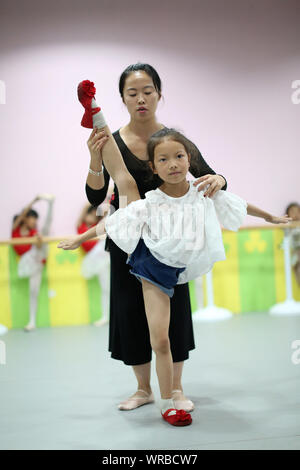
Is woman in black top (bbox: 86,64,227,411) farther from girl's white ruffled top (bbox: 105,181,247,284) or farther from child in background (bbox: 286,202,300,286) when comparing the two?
child in background (bbox: 286,202,300,286)

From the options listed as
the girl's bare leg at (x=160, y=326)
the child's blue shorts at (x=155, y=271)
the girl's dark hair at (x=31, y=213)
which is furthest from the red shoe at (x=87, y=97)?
the girl's dark hair at (x=31, y=213)

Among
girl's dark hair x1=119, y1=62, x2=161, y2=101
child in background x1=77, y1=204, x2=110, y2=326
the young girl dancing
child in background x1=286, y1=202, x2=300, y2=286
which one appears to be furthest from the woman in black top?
child in background x1=286, y1=202, x2=300, y2=286

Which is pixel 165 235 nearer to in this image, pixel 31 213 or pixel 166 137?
pixel 166 137

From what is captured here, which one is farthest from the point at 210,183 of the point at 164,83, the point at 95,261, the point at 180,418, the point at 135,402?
the point at 164,83

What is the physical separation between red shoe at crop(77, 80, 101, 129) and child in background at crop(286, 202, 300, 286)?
2.91 metres

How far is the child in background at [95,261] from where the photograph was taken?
421 centimetres

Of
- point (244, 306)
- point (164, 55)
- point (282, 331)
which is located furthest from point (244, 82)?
point (282, 331)

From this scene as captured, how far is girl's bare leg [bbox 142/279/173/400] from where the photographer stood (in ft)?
5.69

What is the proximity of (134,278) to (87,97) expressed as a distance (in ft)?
2.29

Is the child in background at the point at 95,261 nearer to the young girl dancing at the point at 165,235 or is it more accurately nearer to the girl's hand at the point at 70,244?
the girl's hand at the point at 70,244

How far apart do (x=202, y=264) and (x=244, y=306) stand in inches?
110

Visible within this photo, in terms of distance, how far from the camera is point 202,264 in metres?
1.79

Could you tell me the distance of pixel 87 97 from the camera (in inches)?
69.0
